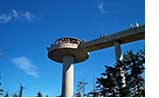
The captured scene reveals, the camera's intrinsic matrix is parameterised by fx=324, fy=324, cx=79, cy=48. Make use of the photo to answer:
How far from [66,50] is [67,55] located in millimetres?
268

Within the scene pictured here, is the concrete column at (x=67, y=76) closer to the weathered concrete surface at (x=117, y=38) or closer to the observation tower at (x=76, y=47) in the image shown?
the observation tower at (x=76, y=47)

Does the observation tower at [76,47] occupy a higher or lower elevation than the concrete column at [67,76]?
higher

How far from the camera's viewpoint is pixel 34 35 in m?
4.55

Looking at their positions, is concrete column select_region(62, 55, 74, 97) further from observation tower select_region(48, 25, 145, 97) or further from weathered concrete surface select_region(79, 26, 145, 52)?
weathered concrete surface select_region(79, 26, 145, 52)

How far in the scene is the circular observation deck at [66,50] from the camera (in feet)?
25.3

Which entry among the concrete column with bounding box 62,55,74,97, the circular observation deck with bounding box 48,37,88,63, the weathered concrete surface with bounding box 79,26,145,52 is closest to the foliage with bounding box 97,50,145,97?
the weathered concrete surface with bounding box 79,26,145,52

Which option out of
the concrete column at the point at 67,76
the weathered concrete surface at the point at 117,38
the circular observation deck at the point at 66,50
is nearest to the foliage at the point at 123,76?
the weathered concrete surface at the point at 117,38

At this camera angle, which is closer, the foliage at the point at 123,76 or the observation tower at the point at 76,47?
the foliage at the point at 123,76

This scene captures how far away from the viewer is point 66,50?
809 cm

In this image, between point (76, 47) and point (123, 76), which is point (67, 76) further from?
point (123, 76)

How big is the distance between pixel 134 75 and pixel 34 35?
1880 millimetres

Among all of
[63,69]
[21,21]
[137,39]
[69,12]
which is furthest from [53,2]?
[63,69]

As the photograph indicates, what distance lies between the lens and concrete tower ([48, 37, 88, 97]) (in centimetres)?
766
